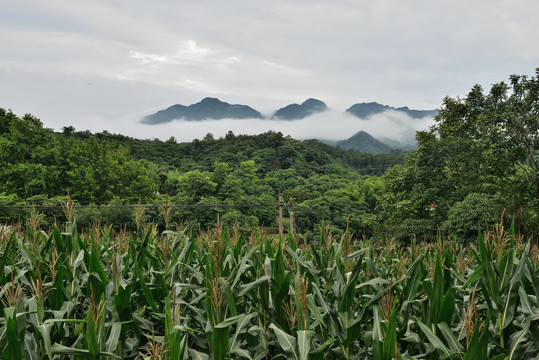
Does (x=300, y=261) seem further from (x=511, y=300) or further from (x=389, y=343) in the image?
(x=511, y=300)

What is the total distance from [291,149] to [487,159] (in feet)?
176

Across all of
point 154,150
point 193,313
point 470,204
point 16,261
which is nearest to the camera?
point 193,313

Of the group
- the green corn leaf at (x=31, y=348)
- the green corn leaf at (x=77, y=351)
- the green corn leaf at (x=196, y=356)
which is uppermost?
the green corn leaf at (x=77, y=351)

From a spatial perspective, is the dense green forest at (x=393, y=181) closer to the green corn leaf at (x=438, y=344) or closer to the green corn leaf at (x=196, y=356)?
the green corn leaf at (x=196, y=356)

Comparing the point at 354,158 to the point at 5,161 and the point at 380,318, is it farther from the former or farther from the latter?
the point at 380,318

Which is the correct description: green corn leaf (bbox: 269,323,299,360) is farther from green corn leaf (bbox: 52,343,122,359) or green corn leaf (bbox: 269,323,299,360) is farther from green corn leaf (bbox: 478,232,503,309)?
green corn leaf (bbox: 478,232,503,309)

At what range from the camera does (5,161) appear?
26922mm

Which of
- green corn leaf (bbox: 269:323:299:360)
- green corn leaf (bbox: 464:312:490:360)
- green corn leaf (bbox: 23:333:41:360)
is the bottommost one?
green corn leaf (bbox: 23:333:41:360)

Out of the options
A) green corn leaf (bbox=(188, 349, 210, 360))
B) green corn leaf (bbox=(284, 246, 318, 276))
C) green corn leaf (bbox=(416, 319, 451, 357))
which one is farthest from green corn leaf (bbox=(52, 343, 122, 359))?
green corn leaf (bbox=(416, 319, 451, 357))

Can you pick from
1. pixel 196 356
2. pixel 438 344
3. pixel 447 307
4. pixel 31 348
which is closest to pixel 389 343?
pixel 438 344

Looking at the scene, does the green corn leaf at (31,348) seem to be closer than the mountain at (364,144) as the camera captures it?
Yes

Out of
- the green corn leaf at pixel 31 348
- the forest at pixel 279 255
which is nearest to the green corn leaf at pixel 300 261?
the forest at pixel 279 255

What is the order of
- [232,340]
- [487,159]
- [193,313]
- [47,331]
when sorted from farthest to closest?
[487,159], [193,313], [232,340], [47,331]

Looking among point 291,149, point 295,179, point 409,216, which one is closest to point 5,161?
point 409,216
